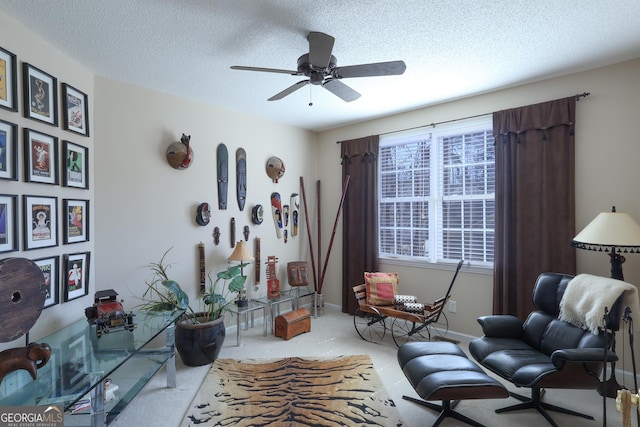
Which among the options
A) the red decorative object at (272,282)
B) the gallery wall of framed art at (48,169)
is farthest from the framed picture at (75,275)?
the red decorative object at (272,282)

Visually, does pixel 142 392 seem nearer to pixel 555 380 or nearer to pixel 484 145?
pixel 555 380

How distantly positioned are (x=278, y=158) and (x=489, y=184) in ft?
8.60

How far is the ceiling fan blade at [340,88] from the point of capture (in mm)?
2426

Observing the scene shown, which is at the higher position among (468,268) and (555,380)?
(468,268)

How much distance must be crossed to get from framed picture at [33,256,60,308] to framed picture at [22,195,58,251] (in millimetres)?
111

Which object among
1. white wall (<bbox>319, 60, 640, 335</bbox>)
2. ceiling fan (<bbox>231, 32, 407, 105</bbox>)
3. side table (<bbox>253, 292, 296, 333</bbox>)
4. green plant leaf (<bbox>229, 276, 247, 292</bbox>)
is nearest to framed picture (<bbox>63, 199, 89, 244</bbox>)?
green plant leaf (<bbox>229, 276, 247, 292</bbox>)

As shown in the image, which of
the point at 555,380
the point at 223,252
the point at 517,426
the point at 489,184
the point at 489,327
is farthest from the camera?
the point at 223,252

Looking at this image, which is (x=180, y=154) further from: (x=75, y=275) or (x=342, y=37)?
(x=342, y=37)

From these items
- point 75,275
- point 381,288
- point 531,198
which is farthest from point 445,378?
point 75,275

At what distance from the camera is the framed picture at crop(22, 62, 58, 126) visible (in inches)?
84.2

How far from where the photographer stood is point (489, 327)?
261cm

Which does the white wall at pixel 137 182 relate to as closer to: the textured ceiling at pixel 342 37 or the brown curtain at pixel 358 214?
the textured ceiling at pixel 342 37

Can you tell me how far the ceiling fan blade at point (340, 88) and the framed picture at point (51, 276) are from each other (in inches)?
93.8

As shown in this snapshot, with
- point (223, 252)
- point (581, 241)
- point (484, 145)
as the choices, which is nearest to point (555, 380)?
point (581, 241)
